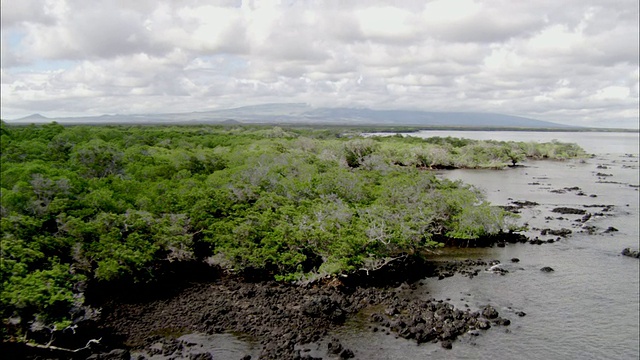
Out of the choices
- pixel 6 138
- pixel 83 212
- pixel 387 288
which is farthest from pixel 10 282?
pixel 6 138

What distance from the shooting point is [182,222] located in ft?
102

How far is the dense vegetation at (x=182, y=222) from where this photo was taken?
24.1 metres

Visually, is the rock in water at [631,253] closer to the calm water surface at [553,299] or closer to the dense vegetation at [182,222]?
the calm water surface at [553,299]

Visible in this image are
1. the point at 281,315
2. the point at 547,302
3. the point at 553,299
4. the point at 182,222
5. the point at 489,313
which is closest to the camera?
the point at 281,315

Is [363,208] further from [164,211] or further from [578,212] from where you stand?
[578,212]

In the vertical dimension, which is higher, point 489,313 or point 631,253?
point 631,253

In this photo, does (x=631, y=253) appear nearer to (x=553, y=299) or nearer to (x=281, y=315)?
(x=553, y=299)

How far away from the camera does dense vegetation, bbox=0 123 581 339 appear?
A: 24109 millimetres

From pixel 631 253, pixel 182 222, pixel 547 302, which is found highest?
pixel 182 222

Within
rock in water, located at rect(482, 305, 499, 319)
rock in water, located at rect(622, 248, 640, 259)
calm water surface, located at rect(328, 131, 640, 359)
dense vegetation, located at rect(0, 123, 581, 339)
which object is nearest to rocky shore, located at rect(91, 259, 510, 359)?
rock in water, located at rect(482, 305, 499, 319)

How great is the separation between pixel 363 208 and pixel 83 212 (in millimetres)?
19144

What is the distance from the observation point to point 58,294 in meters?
21.2

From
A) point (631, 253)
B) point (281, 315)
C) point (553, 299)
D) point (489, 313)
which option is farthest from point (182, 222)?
point (631, 253)

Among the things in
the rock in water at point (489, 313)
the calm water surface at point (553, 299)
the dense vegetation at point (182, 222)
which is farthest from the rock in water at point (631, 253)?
the rock in water at point (489, 313)
